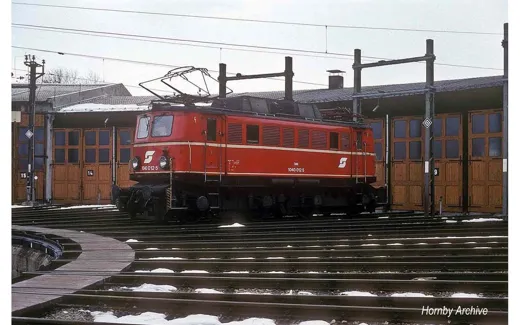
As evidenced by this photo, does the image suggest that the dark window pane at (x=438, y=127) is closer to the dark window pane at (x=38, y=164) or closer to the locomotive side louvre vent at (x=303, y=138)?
the locomotive side louvre vent at (x=303, y=138)

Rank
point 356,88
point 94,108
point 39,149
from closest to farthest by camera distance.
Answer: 1. point 356,88
2. point 39,149
3. point 94,108

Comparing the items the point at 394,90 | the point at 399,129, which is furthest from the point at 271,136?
the point at 399,129

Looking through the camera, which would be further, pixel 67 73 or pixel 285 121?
pixel 285 121

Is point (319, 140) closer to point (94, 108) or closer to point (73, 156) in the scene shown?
point (94, 108)

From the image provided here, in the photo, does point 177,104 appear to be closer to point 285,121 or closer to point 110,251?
point 285,121

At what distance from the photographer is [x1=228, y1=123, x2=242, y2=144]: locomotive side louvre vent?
1720cm

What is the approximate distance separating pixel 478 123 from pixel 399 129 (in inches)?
122

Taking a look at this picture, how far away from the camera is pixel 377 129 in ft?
75.9

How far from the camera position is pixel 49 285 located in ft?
29.2

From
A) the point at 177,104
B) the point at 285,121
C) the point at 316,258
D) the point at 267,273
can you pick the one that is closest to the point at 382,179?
the point at 285,121

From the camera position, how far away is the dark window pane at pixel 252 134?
1755cm

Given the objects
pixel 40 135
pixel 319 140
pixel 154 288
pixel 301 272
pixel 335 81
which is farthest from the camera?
pixel 335 81
